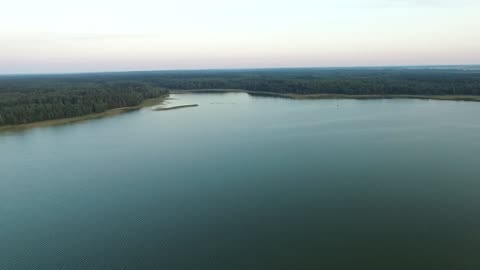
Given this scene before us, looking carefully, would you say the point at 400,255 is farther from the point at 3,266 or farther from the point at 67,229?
the point at 3,266

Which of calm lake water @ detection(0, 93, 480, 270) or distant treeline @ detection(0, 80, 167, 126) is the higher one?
distant treeline @ detection(0, 80, 167, 126)

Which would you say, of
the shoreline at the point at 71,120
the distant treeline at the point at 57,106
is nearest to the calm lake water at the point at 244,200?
the shoreline at the point at 71,120

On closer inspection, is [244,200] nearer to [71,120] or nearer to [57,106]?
[71,120]

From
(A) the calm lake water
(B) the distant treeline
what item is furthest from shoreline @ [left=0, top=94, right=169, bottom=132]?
(A) the calm lake water

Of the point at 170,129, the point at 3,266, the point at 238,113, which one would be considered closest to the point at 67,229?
the point at 3,266

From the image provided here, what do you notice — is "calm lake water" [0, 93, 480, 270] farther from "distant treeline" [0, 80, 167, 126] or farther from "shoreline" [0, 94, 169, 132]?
"distant treeline" [0, 80, 167, 126]

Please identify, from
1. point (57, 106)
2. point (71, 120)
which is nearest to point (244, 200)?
point (71, 120)

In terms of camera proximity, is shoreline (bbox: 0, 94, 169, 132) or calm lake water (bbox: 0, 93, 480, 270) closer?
calm lake water (bbox: 0, 93, 480, 270)

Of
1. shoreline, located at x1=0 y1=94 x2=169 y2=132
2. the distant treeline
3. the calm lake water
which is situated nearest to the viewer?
the calm lake water

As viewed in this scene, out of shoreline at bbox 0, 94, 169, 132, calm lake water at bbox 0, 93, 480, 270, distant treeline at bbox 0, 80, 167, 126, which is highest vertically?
distant treeline at bbox 0, 80, 167, 126
